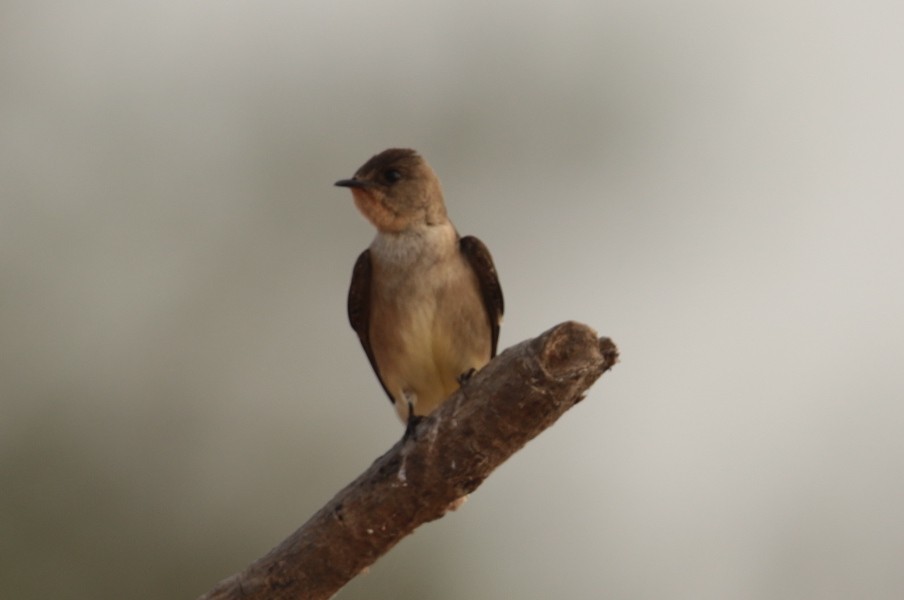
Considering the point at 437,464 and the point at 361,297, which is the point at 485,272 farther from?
the point at 437,464

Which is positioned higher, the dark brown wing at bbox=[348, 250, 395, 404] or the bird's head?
the bird's head

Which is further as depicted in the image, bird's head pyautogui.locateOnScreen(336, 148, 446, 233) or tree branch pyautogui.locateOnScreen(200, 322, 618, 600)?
bird's head pyautogui.locateOnScreen(336, 148, 446, 233)

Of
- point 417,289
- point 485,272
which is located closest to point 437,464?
point 417,289

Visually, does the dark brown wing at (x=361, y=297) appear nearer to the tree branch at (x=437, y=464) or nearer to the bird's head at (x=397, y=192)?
the bird's head at (x=397, y=192)

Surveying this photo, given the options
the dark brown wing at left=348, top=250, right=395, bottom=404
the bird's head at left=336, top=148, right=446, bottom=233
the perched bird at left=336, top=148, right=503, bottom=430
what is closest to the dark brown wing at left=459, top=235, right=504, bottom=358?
the perched bird at left=336, top=148, right=503, bottom=430

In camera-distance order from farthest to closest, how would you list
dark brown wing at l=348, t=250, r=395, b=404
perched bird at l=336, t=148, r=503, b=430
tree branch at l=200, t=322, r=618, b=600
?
1. dark brown wing at l=348, t=250, r=395, b=404
2. perched bird at l=336, t=148, r=503, b=430
3. tree branch at l=200, t=322, r=618, b=600

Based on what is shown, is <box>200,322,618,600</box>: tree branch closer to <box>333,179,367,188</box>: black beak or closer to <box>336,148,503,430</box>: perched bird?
<box>336,148,503,430</box>: perched bird
